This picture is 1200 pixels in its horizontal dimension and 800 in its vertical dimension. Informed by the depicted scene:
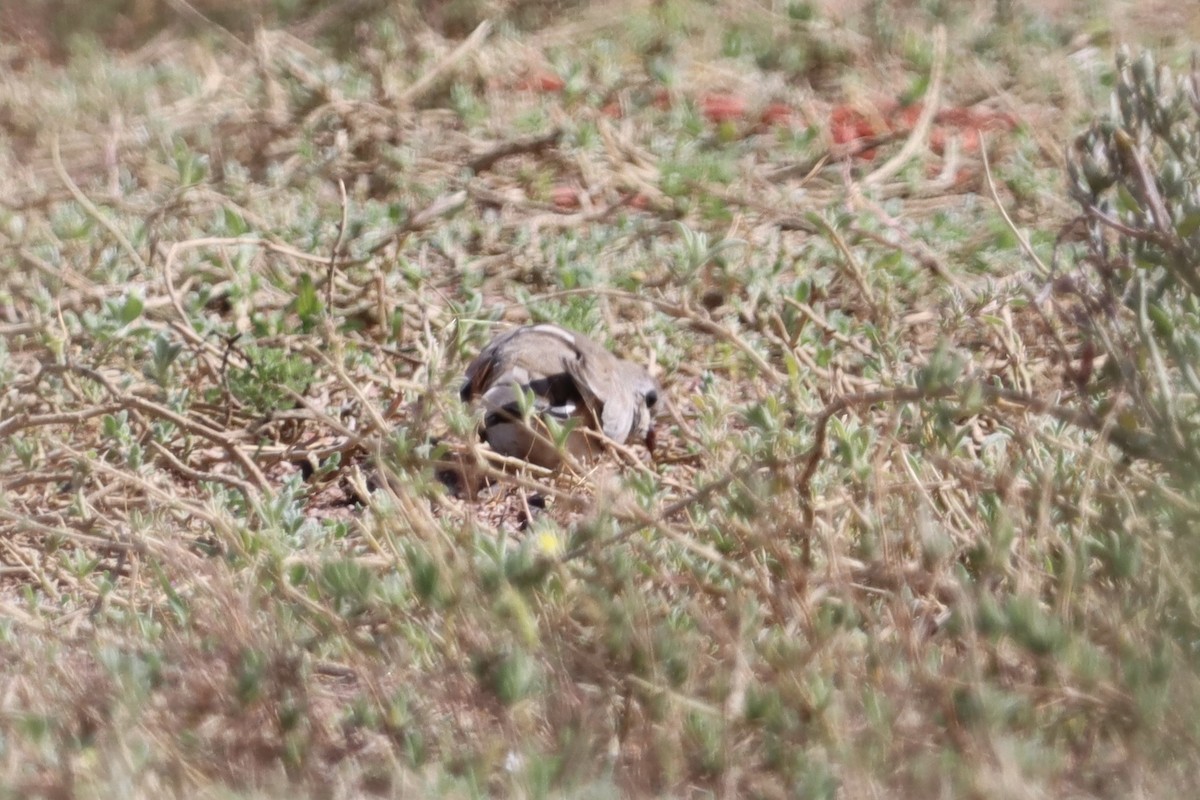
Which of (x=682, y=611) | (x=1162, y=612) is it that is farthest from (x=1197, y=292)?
(x=682, y=611)

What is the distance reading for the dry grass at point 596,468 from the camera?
2.09 m

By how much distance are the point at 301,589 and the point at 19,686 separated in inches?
23.6

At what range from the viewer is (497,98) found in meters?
6.74

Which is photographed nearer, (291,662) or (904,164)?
(291,662)

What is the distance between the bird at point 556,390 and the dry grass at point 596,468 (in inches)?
6.0

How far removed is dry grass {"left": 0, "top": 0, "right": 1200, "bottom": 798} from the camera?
2086mm

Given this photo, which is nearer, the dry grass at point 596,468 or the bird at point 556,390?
the dry grass at point 596,468

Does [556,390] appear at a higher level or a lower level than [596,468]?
lower

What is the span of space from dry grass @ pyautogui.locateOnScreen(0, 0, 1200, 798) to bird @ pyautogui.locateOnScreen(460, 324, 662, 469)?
152 millimetres

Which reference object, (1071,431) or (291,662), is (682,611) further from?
(1071,431)

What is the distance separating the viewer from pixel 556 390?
4.11 metres

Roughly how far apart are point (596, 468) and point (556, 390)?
0.87 m

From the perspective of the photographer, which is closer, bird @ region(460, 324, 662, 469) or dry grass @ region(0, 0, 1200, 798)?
dry grass @ region(0, 0, 1200, 798)

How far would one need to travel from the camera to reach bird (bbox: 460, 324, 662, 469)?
400 cm
